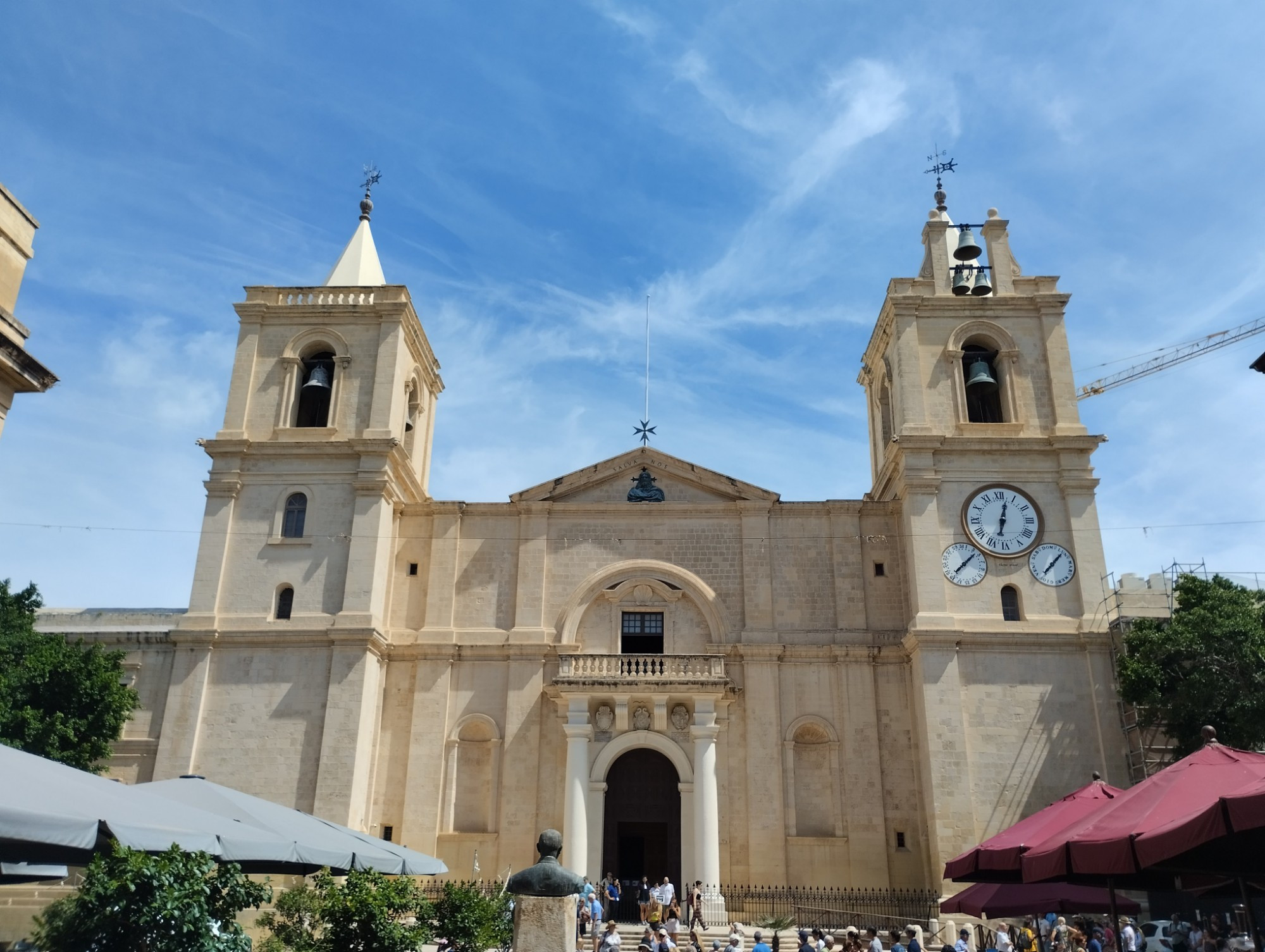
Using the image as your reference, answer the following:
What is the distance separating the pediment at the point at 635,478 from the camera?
31.6m

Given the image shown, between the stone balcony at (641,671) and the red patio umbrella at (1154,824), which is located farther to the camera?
the stone balcony at (641,671)

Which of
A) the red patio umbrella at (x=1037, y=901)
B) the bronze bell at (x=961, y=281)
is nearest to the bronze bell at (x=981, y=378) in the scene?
the bronze bell at (x=961, y=281)

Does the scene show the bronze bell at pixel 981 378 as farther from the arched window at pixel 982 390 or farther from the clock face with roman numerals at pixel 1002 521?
the clock face with roman numerals at pixel 1002 521

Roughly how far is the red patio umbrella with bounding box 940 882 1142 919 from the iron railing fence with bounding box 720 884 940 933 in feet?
38.0

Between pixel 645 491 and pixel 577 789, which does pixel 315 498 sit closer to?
Result: pixel 645 491

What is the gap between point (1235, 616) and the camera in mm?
23734

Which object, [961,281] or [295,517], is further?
[961,281]

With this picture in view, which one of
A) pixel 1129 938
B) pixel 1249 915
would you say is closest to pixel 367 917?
pixel 1249 915

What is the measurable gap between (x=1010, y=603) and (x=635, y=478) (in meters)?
11.5

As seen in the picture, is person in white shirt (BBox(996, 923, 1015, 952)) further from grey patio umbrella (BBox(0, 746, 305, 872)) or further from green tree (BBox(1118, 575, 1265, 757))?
grey patio umbrella (BBox(0, 746, 305, 872))

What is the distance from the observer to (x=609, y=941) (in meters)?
19.8

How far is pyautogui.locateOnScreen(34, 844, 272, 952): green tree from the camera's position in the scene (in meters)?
8.32

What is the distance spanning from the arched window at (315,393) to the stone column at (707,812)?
14.8m

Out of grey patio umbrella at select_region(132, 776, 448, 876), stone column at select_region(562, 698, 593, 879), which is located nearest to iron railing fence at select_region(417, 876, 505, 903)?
stone column at select_region(562, 698, 593, 879)
